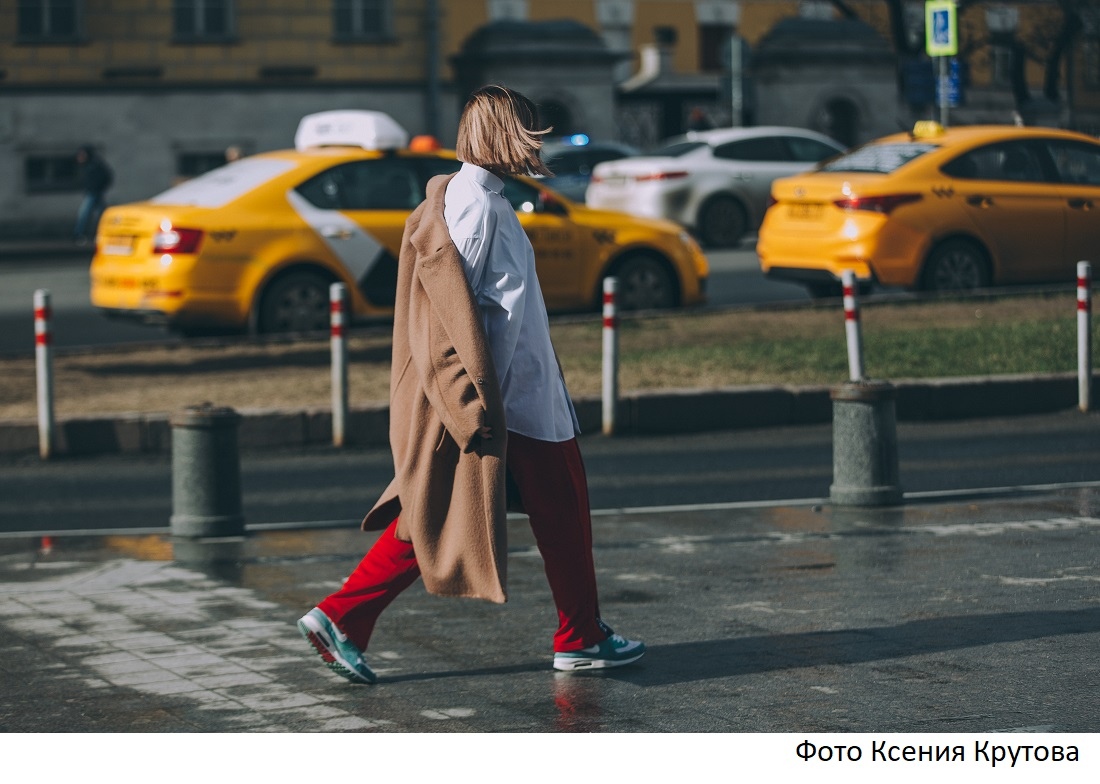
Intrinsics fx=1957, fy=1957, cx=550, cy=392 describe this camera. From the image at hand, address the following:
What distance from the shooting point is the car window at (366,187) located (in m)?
14.6

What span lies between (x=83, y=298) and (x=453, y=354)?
16.4 m

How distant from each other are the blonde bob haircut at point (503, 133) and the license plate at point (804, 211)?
10633 millimetres

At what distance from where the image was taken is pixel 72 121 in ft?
120

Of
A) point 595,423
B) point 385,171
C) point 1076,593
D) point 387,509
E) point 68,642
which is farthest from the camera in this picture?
point 385,171

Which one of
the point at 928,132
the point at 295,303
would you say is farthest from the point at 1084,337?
the point at 295,303

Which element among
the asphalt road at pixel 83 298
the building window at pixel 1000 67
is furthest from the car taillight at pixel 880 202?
the building window at pixel 1000 67

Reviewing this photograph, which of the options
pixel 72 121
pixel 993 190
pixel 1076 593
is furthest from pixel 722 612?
pixel 72 121

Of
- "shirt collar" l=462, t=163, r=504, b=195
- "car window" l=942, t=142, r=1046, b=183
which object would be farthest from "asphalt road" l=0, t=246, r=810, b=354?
"shirt collar" l=462, t=163, r=504, b=195

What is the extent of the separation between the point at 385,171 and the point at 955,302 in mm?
4656

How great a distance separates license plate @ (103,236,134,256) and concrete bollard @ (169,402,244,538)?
599 cm

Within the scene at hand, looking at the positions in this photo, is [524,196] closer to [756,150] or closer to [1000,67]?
[756,150]

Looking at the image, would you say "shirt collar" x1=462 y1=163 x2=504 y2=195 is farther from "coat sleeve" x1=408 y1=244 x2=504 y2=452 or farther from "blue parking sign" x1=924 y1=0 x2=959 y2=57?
"blue parking sign" x1=924 y1=0 x2=959 y2=57

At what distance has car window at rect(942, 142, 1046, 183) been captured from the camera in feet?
52.7

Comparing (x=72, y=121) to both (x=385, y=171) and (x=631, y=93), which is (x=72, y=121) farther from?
(x=385, y=171)
